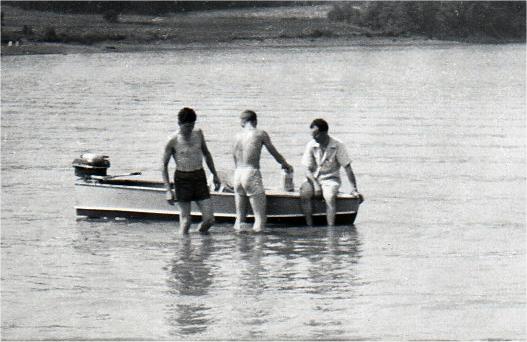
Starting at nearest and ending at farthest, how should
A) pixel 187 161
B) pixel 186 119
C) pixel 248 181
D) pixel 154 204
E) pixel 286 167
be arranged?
pixel 186 119
pixel 187 161
pixel 248 181
pixel 286 167
pixel 154 204

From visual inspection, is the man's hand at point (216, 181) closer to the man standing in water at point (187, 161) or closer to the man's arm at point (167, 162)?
the man standing in water at point (187, 161)

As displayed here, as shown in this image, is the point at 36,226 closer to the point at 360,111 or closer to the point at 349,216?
the point at 349,216

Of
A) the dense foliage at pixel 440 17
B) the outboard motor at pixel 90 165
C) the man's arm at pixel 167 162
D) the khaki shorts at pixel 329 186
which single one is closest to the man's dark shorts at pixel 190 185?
the man's arm at pixel 167 162

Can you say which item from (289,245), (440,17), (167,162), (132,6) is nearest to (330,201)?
(289,245)

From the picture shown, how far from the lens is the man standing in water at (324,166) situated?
1872cm

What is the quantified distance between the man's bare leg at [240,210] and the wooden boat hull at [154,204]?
1.49 feet

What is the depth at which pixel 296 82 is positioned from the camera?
7394cm

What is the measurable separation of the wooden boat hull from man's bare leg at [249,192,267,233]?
0.39 meters

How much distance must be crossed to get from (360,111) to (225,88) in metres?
18.7

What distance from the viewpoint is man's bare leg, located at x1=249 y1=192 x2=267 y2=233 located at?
19.1 metres

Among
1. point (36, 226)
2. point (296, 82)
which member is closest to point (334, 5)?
point (296, 82)

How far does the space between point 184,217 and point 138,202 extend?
2.11m

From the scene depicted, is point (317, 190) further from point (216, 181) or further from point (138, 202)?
point (138, 202)

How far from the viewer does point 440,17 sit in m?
128
